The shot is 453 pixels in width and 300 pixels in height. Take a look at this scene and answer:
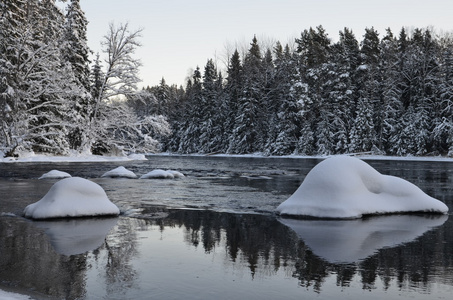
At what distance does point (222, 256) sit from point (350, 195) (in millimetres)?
5642

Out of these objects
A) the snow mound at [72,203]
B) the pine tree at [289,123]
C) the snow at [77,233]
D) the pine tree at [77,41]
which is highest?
the pine tree at [77,41]

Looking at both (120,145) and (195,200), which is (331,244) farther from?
(120,145)

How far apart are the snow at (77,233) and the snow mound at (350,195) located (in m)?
5.08

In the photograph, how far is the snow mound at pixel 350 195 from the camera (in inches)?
472

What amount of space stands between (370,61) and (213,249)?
193 ft

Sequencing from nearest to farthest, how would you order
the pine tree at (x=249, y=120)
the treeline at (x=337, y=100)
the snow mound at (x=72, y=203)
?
the snow mound at (x=72, y=203) → the treeline at (x=337, y=100) → the pine tree at (x=249, y=120)

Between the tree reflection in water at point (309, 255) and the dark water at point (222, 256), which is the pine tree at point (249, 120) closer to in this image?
the dark water at point (222, 256)

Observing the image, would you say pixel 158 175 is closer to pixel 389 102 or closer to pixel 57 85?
pixel 57 85

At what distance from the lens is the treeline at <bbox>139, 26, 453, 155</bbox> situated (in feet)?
177

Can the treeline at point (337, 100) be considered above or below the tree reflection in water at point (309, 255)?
above

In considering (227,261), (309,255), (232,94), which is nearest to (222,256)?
(227,261)

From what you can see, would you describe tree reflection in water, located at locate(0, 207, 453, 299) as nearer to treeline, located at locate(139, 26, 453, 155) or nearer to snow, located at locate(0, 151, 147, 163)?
snow, located at locate(0, 151, 147, 163)

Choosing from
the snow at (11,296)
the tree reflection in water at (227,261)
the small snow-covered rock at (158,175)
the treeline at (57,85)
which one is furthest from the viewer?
the treeline at (57,85)

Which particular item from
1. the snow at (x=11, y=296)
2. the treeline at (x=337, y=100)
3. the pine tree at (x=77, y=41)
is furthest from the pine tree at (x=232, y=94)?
the snow at (x=11, y=296)
